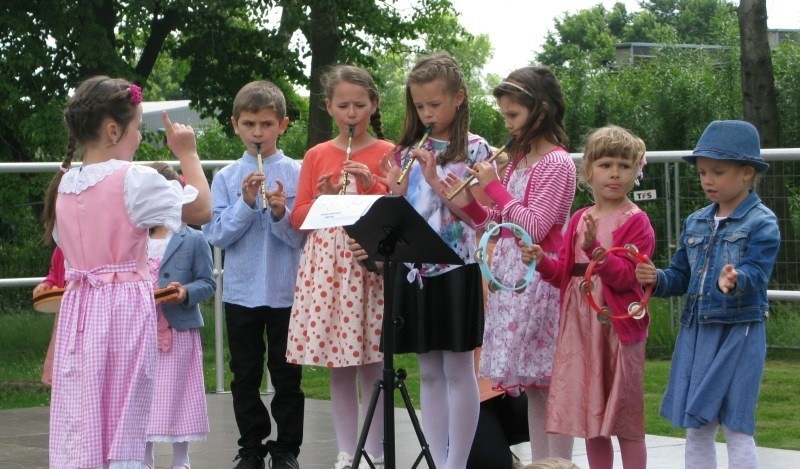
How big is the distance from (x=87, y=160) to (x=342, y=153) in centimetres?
148

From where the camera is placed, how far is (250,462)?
5.75 m

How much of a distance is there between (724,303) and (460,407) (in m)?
1.17

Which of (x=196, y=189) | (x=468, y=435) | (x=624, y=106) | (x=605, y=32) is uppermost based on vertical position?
(x=605, y=32)

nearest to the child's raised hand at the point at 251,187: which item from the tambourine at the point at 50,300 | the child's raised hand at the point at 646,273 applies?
the tambourine at the point at 50,300

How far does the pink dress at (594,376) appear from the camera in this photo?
471 centimetres

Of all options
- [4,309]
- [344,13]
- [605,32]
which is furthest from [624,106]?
[605,32]

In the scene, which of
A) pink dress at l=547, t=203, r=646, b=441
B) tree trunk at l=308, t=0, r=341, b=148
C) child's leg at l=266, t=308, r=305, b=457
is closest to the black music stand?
pink dress at l=547, t=203, r=646, b=441

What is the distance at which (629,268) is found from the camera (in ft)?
15.4

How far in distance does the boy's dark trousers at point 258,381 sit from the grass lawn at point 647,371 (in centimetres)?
207

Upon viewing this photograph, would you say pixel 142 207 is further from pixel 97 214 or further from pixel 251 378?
pixel 251 378

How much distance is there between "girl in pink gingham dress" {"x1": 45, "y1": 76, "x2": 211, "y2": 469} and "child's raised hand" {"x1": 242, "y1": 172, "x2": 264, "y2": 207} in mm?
1142

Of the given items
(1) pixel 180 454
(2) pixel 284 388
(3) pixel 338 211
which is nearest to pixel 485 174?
(3) pixel 338 211

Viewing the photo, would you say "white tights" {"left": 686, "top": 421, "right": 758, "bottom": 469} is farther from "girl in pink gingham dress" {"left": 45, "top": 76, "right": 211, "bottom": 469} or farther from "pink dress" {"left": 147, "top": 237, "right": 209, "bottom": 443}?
"pink dress" {"left": 147, "top": 237, "right": 209, "bottom": 443}

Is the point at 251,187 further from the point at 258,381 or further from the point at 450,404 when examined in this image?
the point at 450,404
